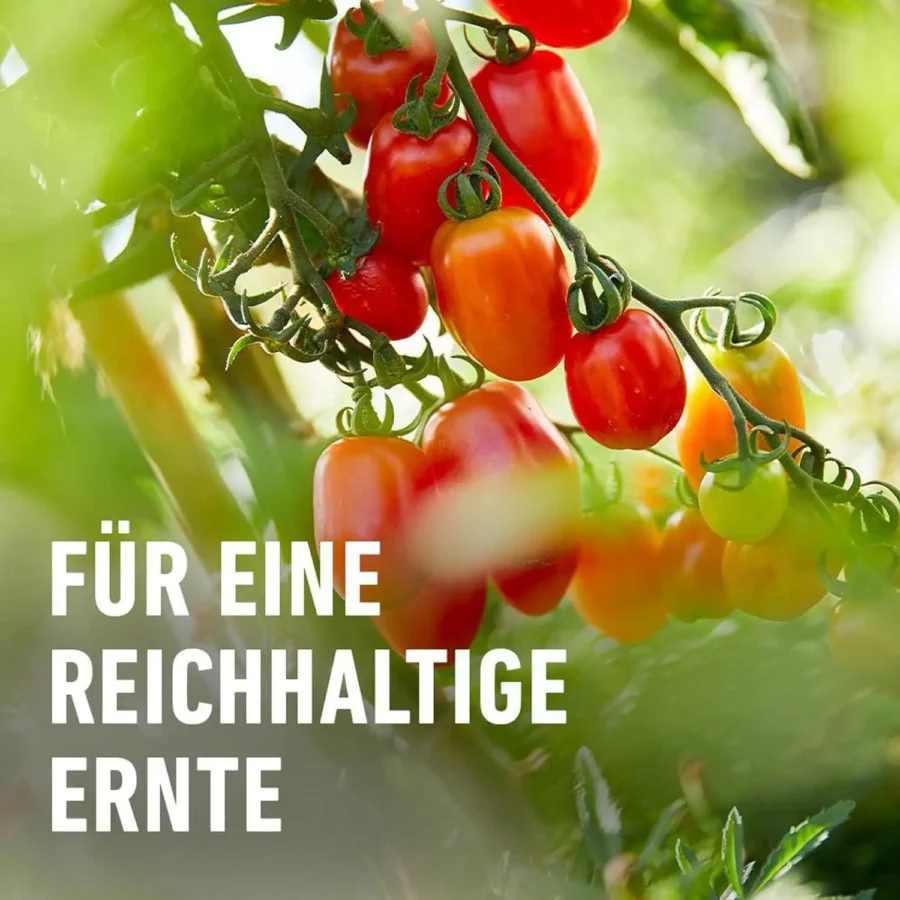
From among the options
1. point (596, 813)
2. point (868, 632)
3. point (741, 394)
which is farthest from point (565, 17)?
point (596, 813)

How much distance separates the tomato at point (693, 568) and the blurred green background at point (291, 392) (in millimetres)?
140

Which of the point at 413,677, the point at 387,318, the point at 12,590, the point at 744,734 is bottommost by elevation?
the point at 744,734

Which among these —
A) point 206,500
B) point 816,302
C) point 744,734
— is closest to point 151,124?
point 206,500

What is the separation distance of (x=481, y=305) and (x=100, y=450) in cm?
20

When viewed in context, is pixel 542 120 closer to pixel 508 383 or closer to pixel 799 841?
pixel 508 383

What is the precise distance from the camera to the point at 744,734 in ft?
1.97

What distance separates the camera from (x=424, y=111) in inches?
13.2

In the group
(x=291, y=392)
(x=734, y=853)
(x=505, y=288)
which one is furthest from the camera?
(x=291, y=392)

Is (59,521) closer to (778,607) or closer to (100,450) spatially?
(100,450)

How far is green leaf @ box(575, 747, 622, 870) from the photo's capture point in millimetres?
507

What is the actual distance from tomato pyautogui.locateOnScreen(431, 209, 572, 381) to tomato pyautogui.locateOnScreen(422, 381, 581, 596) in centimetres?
4

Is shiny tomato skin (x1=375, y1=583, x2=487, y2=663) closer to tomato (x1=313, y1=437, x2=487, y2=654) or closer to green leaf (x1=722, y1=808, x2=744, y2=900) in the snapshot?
tomato (x1=313, y1=437, x2=487, y2=654)

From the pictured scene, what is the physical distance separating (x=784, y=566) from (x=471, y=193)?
185 millimetres

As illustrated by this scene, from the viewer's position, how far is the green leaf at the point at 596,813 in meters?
0.51
